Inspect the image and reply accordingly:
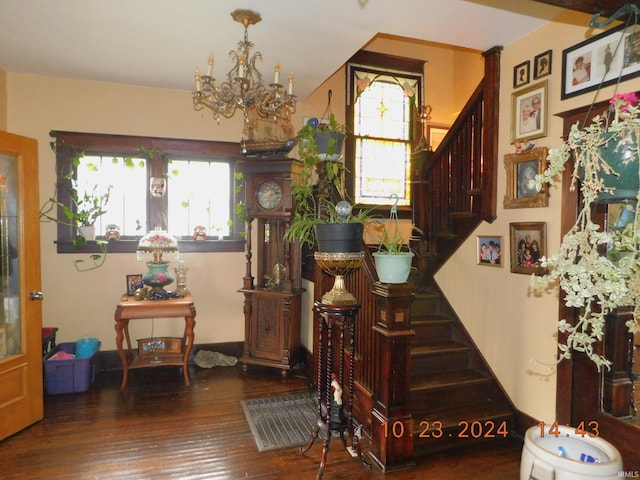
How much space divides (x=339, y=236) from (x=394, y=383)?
0.98 m

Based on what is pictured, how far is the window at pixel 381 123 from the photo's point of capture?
15.7ft

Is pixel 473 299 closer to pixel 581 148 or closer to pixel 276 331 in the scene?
pixel 276 331

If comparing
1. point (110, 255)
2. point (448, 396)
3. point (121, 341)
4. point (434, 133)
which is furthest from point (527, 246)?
point (110, 255)

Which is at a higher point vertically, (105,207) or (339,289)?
(105,207)

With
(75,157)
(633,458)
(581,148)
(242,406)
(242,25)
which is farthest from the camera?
(75,157)

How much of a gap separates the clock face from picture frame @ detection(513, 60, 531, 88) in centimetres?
219

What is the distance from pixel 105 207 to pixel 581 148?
4.11 meters

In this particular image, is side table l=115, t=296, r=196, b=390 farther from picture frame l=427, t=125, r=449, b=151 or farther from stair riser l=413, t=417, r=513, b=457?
picture frame l=427, t=125, r=449, b=151

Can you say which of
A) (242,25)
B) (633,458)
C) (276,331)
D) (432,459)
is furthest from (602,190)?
(276,331)

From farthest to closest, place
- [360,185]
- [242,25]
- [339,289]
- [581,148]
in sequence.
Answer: [360,185], [242,25], [339,289], [581,148]

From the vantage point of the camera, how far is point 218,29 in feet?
9.43

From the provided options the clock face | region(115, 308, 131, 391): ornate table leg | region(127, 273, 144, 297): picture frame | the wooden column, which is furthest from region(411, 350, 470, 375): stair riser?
region(127, 273, 144, 297): picture frame

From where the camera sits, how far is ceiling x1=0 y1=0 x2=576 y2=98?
2549 mm

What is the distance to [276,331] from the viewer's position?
3.95m
